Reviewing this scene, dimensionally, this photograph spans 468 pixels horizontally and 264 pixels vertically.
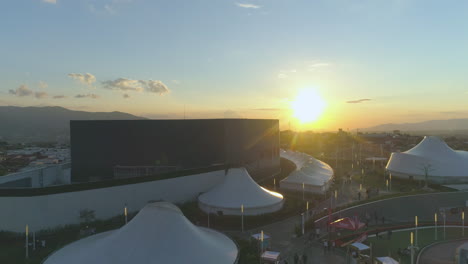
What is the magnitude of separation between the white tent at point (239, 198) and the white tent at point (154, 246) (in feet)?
27.7

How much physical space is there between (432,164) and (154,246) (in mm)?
38753

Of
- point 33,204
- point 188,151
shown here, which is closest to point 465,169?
point 188,151

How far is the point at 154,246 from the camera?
12.3m

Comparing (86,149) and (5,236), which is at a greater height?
(86,149)

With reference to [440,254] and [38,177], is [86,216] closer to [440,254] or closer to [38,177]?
[38,177]

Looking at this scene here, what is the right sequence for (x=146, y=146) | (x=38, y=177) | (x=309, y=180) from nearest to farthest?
(x=38, y=177) → (x=309, y=180) → (x=146, y=146)

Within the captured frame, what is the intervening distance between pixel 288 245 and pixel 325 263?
9.25ft

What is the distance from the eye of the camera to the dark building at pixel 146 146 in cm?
3180

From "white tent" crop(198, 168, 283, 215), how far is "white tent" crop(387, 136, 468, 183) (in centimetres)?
2372

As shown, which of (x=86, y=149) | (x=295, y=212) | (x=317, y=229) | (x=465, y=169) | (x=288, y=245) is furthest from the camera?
(x=465, y=169)

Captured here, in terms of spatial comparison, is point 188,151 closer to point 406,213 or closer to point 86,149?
point 86,149

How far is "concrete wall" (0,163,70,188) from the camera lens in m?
25.6

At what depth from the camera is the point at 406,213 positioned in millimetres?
24234

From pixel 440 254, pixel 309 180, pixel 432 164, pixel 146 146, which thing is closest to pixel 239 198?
pixel 309 180
